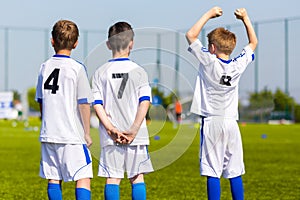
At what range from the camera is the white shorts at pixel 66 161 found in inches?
176

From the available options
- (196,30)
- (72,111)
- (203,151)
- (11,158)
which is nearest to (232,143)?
(203,151)

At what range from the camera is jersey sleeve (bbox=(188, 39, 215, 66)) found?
15.9ft

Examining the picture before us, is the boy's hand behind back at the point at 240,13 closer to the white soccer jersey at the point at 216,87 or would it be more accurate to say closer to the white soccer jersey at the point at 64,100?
the white soccer jersey at the point at 216,87

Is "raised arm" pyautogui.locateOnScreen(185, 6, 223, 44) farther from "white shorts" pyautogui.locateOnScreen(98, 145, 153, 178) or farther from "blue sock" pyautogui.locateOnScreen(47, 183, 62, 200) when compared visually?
"blue sock" pyautogui.locateOnScreen(47, 183, 62, 200)

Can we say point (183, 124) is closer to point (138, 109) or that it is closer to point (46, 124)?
point (138, 109)

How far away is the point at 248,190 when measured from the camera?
7344 mm

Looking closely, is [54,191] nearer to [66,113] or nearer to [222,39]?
[66,113]

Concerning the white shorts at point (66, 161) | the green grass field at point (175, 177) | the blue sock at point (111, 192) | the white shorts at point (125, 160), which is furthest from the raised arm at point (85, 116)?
the blue sock at point (111, 192)

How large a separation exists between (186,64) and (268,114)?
118ft

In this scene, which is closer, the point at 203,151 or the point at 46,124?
the point at 46,124

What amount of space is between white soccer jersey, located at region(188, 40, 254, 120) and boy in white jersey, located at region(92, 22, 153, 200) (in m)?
0.53

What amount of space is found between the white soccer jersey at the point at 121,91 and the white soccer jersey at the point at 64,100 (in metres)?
0.18

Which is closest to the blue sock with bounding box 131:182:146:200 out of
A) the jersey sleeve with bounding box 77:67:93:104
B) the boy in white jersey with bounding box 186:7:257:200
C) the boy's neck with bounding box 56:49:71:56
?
the boy in white jersey with bounding box 186:7:257:200

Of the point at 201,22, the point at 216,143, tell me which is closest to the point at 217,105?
the point at 216,143
